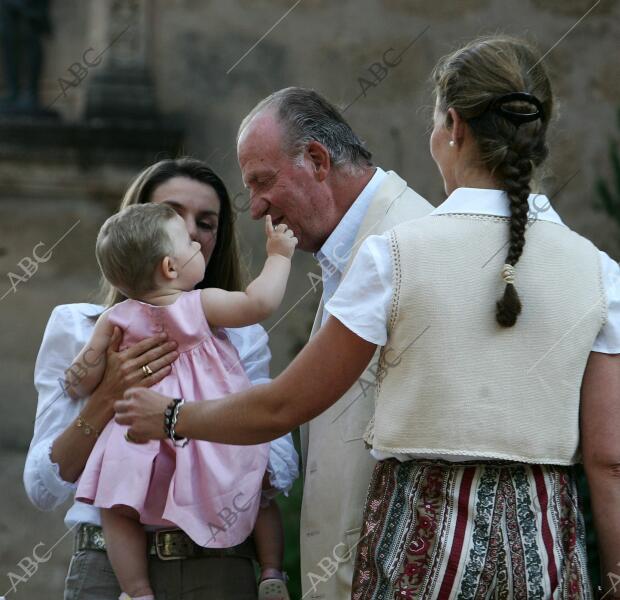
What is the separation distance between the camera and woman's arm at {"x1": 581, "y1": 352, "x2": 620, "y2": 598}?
268cm

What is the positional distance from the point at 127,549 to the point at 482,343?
1137 mm

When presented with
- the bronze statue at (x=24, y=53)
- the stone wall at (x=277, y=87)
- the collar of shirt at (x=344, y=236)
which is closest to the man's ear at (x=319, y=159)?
the collar of shirt at (x=344, y=236)

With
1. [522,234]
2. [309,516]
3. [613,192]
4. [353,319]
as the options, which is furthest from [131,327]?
[613,192]

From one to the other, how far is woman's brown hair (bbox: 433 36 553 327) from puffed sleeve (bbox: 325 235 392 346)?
11.1 inches

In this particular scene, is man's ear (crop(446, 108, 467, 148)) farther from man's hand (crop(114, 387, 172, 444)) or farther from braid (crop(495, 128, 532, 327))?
man's hand (crop(114, 387, 172, 444))

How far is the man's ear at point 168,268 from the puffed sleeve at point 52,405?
0.36m

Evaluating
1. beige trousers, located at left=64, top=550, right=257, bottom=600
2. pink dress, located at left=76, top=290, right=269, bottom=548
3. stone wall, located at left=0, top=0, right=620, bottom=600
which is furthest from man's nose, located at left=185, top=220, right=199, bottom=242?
stone wall, located at left=0, top=0, right=620, bottom=600

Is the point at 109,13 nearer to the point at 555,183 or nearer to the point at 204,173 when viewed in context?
the point at 555,183

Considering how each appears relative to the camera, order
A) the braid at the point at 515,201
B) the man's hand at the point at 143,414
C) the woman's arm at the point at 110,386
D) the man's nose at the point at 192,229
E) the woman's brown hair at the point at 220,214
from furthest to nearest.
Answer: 1. the woman's brown hair at the point at 220,214
2. the man's nose at the point at 192,229
3. the woman's arm at the point at 110,386
4. the man's hand at the point at 143,414
5. the braid at the point at 515,201

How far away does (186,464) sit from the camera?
3297mm

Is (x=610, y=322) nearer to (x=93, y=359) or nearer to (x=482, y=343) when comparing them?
(x=482, y=343)

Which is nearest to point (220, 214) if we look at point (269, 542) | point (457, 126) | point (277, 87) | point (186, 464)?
point (186, 464)

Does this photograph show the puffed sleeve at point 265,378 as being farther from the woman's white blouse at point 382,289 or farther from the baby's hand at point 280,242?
the woman's white blouse at point 382,289

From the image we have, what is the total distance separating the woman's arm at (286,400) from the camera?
8.71ft
